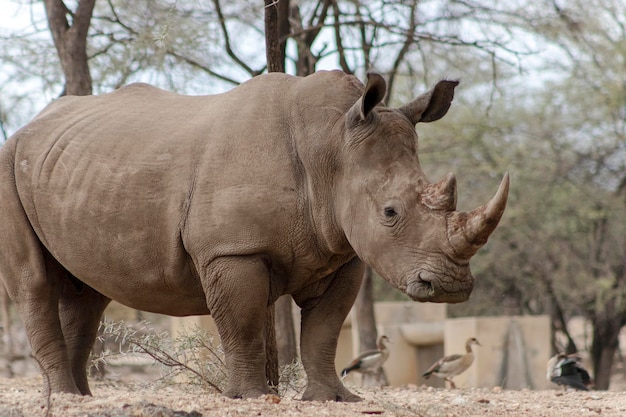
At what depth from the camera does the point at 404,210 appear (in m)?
5.63

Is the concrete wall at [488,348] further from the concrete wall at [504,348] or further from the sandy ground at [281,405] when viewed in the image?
the sandy ground at [281,405]

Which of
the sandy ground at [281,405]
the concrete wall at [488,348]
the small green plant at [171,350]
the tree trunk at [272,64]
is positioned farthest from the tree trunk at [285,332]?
the concrete wall at [488,348]

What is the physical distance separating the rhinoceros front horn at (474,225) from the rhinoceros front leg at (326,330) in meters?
1.18

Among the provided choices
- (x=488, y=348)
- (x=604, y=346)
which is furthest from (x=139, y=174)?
(x=604, y=346)

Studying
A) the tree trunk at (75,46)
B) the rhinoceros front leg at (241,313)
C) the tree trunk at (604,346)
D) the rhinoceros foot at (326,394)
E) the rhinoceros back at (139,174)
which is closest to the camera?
the rhinoceros front leg at (241,313)

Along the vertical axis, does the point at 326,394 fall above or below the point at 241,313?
below

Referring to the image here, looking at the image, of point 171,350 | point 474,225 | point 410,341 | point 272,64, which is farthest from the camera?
point 410,341

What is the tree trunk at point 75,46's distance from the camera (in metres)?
10.0

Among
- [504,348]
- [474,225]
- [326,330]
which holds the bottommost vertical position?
[504,348]

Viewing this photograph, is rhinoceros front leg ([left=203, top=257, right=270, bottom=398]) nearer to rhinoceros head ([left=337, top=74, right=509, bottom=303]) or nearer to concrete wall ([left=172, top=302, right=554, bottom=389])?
rhinoceros head ([left=337, top=74, right=509, bottom=303])

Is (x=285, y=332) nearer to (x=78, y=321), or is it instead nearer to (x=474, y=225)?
(x=78, y=321)

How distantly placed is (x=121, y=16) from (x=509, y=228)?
10909mm

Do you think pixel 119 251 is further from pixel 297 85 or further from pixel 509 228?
pixel 509 228

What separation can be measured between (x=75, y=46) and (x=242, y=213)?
16.2ft
